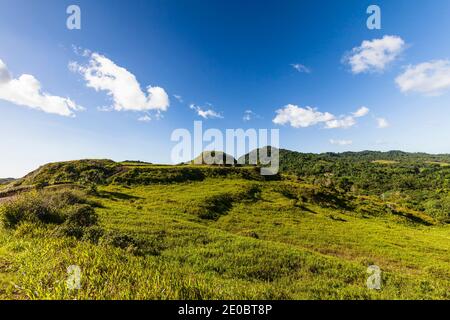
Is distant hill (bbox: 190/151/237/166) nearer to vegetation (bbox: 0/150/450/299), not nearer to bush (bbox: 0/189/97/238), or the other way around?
vegetation (bbox: 0/150/450/299)

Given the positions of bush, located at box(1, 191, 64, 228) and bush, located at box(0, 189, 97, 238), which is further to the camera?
bush, located at box(1, 191, 64, 228)

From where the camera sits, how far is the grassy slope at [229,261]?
20.9 ft

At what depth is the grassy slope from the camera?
6.36m

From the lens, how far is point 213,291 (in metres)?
6.70

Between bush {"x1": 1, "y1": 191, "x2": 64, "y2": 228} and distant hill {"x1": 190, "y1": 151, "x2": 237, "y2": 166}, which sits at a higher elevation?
distant hill {"x1": 190, "y1": 151, "x2": 237, "y2": 166}

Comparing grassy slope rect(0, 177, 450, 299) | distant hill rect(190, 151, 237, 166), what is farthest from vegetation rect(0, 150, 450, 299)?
distant hill rect(190, 151, 237, 166)

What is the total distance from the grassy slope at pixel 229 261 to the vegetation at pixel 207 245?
6 cm

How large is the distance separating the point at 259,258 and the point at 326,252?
11.3m

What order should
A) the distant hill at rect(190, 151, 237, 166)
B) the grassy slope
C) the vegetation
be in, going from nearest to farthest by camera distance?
the grassy slope, the vegetation, the distant hill at rect(190, 151, 237, 166)

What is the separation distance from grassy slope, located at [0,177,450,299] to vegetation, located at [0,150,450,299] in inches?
2.2
